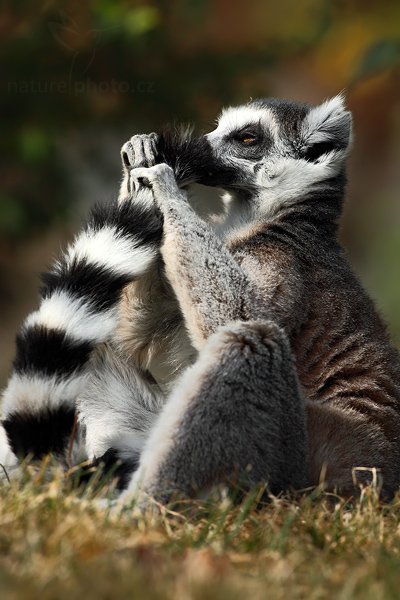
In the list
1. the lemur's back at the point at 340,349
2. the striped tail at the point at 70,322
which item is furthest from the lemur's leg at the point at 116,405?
the lemur's back at the point at 340,349

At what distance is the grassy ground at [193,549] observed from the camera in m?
2.72

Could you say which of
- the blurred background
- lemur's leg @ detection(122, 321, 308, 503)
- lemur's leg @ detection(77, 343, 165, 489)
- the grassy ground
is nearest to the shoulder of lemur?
lemur's leg @ detection(122, 321, 308, 503)

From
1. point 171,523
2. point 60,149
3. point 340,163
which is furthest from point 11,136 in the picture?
point 171,523

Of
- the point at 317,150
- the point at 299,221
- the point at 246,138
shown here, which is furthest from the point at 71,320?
the point at 317,150

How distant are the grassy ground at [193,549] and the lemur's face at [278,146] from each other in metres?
2.05

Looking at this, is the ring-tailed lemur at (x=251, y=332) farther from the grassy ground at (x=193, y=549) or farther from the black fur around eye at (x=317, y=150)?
the grassy ground at (x=193, y=549)

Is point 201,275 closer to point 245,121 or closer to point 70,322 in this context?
point 70,322

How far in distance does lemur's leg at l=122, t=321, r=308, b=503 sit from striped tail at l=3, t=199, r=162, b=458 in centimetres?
45

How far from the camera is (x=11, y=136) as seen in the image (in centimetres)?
1346

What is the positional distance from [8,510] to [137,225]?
5.71 ft

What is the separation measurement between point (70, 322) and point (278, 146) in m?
1.97

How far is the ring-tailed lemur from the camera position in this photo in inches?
166

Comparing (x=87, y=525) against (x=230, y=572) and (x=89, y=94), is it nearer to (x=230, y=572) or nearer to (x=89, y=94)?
(x=230, y=572)

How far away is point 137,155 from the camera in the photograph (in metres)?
5.17
